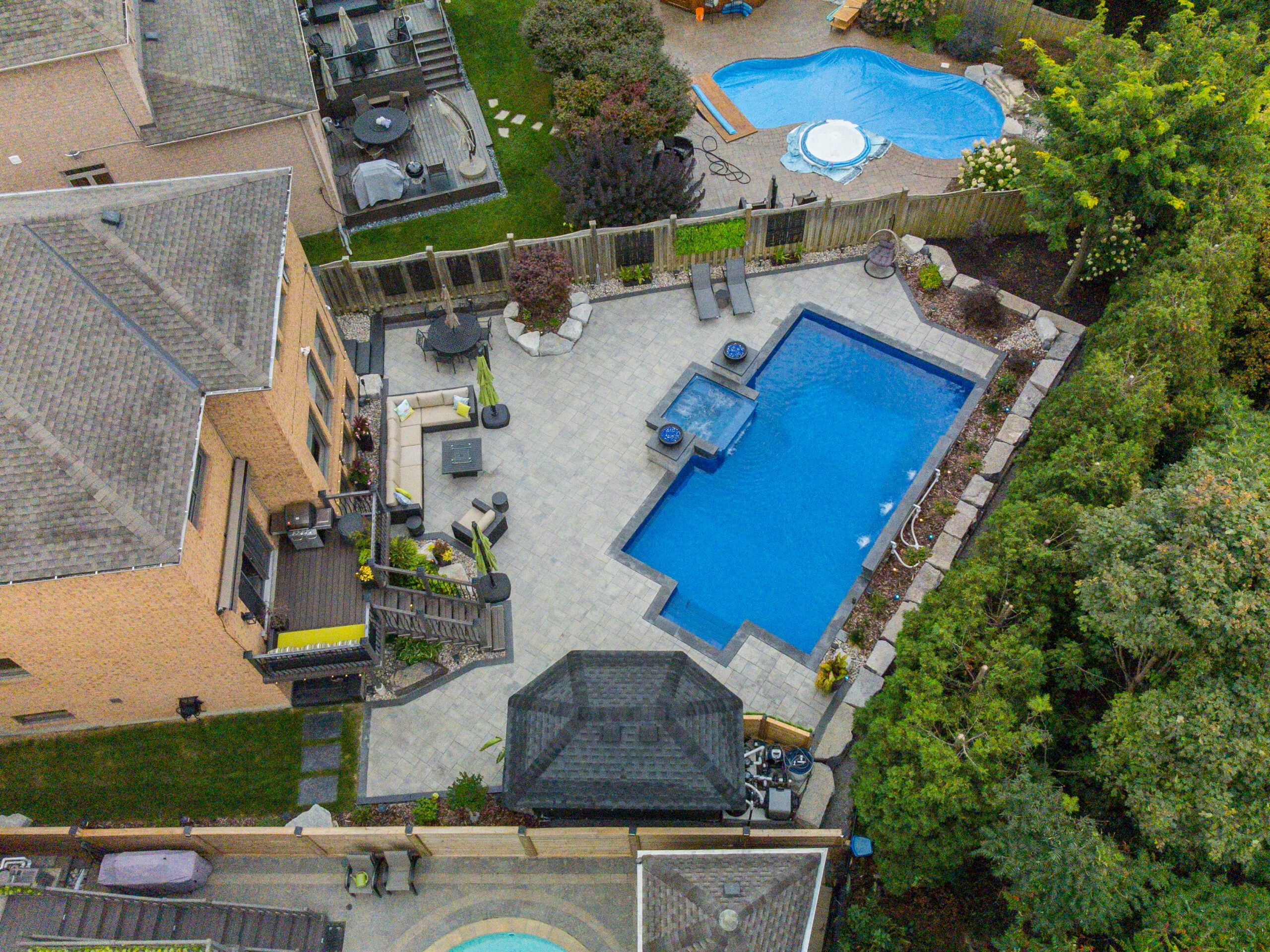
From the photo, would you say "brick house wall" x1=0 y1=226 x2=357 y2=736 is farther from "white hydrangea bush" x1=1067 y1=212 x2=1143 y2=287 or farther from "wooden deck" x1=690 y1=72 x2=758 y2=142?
"white hydrangea bush" x1=1067 y1=212 x2=1143 y2=287

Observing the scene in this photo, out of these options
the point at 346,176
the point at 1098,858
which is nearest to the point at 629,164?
the point at 346,176

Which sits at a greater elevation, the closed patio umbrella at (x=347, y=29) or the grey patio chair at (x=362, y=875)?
the closed patio umbrella at (x=347, y=29)

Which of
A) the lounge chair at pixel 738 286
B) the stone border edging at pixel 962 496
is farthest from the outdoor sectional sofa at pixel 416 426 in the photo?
the stone border edging at pixel 962 496

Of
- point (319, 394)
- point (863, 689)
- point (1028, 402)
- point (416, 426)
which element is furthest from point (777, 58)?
point (863, 689)

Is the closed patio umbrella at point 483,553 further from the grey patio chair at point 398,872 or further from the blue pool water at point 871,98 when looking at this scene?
the blue pool water at point 871,98

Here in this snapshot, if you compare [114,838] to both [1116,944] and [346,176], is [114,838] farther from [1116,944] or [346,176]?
[346,176]
